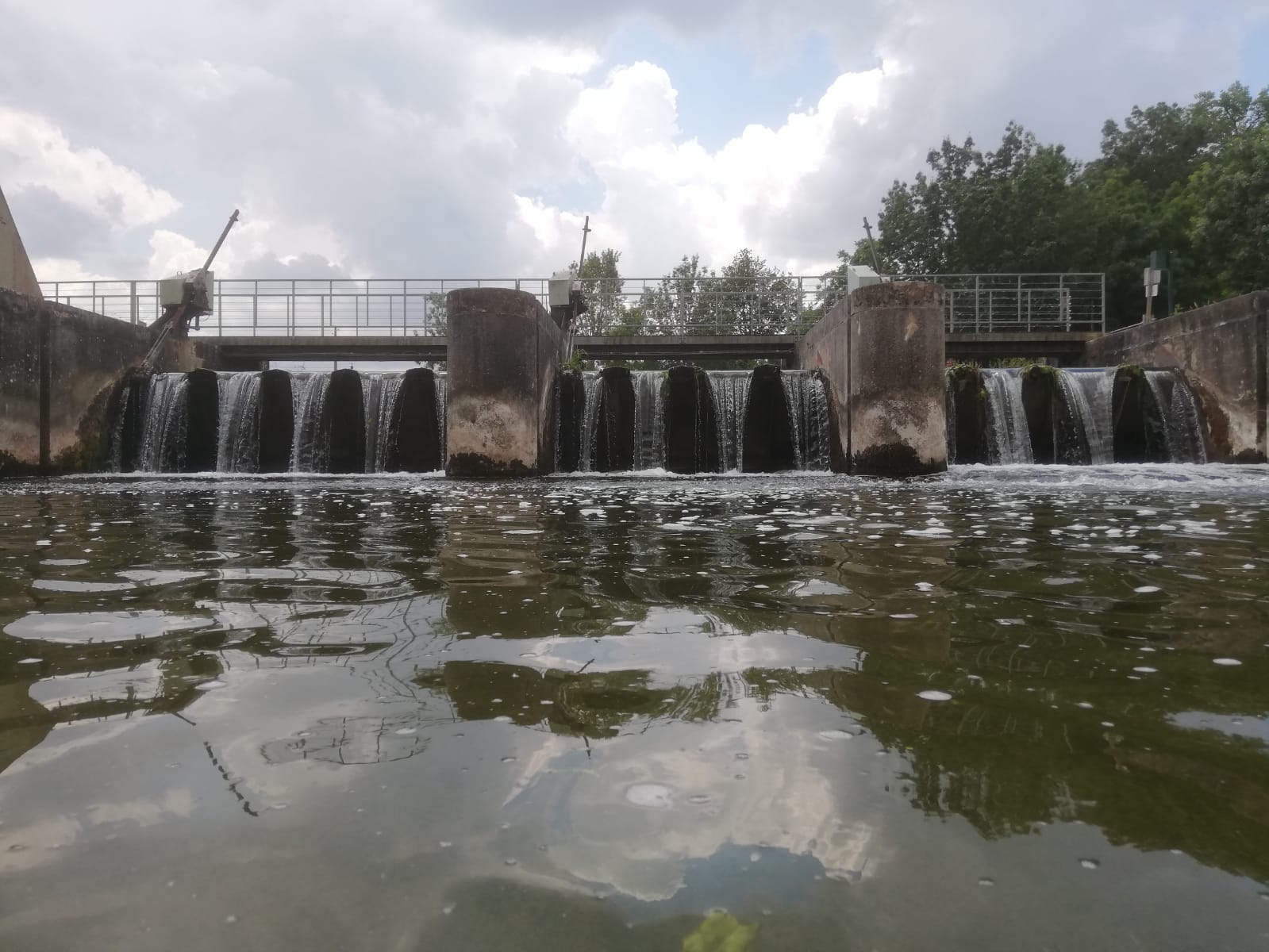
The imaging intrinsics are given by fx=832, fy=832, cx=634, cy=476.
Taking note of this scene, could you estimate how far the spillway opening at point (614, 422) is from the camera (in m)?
14.9

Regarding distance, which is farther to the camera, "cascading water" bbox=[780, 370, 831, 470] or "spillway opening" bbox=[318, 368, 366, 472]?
"spillway opening" bbox=[318, 368, 366, 472]

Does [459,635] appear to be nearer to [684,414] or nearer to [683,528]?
[683,528]

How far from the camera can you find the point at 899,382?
38.9 ft

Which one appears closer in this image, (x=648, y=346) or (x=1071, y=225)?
(x=648, y=346)

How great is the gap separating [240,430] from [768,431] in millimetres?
9758

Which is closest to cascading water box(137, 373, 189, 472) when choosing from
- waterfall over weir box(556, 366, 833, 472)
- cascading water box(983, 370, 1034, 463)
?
waterfall over weir box(556, 366, 833, 472)

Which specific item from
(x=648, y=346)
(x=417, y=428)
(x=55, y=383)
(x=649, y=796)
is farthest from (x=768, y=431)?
(x=649, y=796)

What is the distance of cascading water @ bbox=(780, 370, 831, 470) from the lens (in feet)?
47.6

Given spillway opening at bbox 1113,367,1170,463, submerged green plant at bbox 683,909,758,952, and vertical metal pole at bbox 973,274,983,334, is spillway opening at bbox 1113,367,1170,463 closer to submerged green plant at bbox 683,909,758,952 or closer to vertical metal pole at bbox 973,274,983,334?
vertical metal pole at bbox 973,274,983,334

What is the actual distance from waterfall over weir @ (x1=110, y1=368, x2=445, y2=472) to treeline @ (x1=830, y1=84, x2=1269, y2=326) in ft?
62.5

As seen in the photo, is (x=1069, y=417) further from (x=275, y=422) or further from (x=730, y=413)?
→ (x=275, y=422)

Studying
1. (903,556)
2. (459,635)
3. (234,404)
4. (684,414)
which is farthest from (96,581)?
(234,404)

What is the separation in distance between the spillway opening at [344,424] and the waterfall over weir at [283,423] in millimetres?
15

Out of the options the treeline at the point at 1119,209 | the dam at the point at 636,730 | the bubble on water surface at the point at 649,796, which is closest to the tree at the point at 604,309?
the treeline at the point at 1119,209
